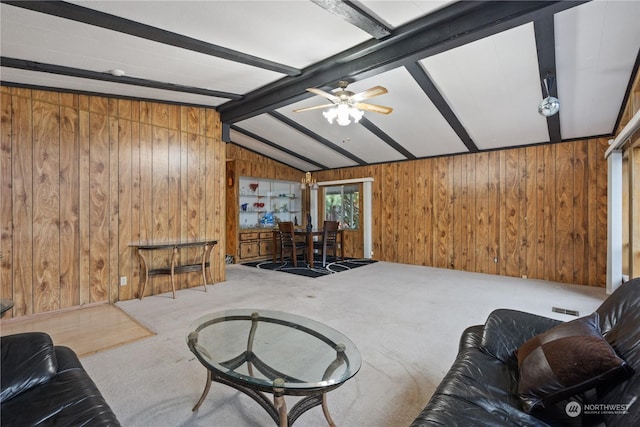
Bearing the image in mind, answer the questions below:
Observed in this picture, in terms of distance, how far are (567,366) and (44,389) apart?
7.18ft

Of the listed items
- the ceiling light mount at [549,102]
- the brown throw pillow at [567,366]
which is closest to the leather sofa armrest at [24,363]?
the brown throw pillow at [567,366]

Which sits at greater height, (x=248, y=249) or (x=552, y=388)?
(x=552, y=388)

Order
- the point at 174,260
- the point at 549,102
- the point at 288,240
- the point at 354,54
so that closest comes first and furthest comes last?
the point at 354,54 < the point at 549,102 < the point at 174,260 < the point at 288,240

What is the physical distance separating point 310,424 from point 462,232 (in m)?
5.19

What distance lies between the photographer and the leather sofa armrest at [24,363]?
129 centimetres

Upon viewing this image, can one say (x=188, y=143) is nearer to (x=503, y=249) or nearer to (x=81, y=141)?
(x=81, y=141)

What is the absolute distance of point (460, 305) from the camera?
3.71m

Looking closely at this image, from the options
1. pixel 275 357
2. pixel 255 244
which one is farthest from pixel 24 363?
pixel 255 244

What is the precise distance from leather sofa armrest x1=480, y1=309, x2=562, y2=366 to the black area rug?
378 centimetres

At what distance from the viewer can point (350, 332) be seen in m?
2.91

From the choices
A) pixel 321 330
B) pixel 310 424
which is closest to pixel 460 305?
pixel 321 330

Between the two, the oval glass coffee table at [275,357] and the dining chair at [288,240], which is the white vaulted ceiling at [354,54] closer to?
the oval glass coffee table at [275,357]

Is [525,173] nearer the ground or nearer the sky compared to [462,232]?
nearer the sky

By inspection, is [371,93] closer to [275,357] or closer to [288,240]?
[275,357]
